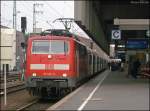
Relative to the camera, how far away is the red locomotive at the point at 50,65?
24.1 m

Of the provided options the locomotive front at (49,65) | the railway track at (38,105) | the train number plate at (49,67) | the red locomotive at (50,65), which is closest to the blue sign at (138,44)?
the railway track at (38,105)

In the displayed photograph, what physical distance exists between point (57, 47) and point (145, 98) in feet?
18.3

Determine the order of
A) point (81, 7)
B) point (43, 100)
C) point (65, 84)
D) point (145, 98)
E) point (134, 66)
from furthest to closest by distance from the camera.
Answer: point (134, 66) → point (81, 7) → point (43, 100) → point (65, 84) → point (145, 98)

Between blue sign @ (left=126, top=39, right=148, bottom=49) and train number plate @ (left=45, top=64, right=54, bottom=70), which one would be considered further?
blue sign @ (left=126, top=39, right=148, bottom=49)

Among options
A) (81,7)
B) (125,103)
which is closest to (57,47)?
(125,103)

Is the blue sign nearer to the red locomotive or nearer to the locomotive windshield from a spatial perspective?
the red locomotive

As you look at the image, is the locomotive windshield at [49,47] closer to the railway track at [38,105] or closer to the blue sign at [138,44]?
the railway track at [38,105]

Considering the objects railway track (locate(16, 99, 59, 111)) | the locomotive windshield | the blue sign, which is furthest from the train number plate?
the blue sign

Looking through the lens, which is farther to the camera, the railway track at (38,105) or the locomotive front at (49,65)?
the locomotive front at (49,65)

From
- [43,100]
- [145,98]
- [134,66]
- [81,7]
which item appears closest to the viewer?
[145,98]

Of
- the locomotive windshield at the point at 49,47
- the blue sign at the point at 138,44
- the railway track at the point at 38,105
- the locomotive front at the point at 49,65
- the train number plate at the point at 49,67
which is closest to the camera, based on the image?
the railway track at the point at 38,105

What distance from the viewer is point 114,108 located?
56.3 feet

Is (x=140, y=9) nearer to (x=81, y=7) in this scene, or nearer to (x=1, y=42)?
(x=81, y=7)

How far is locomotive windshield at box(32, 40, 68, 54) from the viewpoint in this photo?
974 inches
